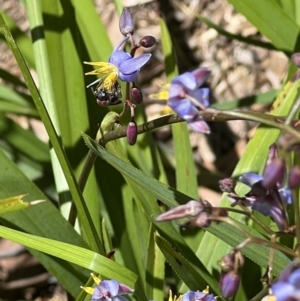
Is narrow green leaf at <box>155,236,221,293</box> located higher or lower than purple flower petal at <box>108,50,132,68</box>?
lower

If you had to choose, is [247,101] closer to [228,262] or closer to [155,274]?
[155,274]

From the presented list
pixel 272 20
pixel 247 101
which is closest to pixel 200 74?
pixel 272 20

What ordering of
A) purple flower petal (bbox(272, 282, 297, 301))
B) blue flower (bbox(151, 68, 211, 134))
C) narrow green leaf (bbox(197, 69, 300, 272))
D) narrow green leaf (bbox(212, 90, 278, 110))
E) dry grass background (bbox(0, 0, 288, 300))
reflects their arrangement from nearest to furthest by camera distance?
1. purple flower petal (bbox(272, 282, 297, 301))
2. blue flower (bbox(151, 68, 211, 134))
3. narrow green leaf (bbox(197, 69, 300, 272))
4. narrow green leaf (bbox(212, 90, 278, 110))
5. dry grass background (bbox(0, 0, 288, 300))

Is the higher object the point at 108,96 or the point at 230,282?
the point at 108,96

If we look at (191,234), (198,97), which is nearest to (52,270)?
(191,234)

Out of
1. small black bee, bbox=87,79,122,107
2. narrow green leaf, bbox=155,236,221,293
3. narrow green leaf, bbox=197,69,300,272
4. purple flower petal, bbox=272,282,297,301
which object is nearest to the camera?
purple flower petal, bbox=272,282,297,301

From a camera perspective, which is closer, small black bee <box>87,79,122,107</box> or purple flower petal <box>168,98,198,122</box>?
purple flower petal <box>168,98,198,122</box>

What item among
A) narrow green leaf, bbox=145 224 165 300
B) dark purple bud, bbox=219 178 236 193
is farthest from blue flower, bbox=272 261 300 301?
narrow green leaf, bbox=145 224 165 300

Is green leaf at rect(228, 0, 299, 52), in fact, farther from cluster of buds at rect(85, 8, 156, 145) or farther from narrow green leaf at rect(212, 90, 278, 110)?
cluster of buds at rect(85, 8, 156, 145)
